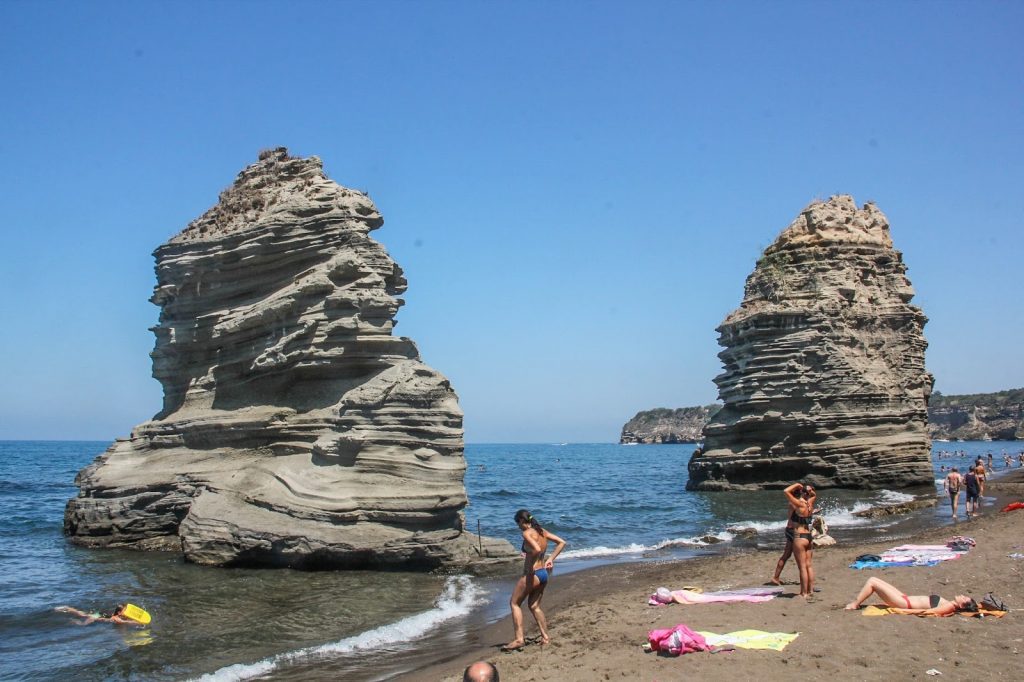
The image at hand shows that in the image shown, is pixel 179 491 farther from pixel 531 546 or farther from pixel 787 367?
pixel 787 367

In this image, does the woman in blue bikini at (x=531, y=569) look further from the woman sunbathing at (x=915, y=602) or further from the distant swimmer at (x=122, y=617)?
the distant swimmer at (x=122, y=617)

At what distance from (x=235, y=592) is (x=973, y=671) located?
12.9m

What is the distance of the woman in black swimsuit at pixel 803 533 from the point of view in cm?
1200

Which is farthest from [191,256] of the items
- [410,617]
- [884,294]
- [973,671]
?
[884,294]

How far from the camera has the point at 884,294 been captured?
41.1m

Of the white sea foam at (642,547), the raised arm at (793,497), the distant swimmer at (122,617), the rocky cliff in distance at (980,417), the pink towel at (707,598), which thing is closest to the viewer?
the pink towel at (707,598)

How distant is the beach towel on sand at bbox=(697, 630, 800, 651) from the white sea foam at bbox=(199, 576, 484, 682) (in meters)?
5.42

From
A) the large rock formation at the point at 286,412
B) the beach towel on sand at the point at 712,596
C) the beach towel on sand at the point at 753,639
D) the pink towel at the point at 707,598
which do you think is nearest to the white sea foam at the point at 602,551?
the large rock formation at the point at 286,412

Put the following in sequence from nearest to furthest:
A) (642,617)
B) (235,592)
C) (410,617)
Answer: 1. (642,617)
2. (410,617)
3. (235,592)

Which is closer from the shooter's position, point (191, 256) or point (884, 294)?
point (191, 256)

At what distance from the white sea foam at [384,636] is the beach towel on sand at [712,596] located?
151 inches

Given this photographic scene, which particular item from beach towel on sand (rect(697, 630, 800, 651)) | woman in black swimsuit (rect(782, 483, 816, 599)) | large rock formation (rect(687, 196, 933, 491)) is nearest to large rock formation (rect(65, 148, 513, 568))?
woman in black swimsuit (rect(782, 483, 816, 599))

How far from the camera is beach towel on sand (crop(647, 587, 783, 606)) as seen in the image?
12.3 meters

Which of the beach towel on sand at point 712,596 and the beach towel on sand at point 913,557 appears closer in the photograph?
the beach towel on sand at point 712,596
